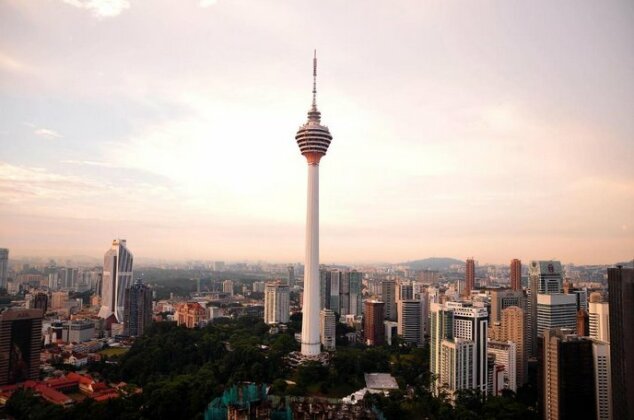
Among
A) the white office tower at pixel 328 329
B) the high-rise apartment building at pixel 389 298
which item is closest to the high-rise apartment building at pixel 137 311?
the white office tower at pixel 328 329

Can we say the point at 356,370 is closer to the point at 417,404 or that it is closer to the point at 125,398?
the point at 417,404

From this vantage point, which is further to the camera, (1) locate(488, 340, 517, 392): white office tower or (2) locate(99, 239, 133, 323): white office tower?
(2) locate(99, 239, 133, 323): white office tower

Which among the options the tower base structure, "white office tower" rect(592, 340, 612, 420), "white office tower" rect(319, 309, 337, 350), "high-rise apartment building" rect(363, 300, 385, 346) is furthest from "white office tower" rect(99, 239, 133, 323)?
"white office tower" rect(592, 340, 612, 420)

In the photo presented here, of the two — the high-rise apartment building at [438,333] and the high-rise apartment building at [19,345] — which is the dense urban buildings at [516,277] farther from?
the high-rise apartment building at [19,345]

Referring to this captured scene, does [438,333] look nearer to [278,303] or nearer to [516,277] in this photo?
[516,277]

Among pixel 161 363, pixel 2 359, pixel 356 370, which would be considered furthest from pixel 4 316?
pixel 356 370

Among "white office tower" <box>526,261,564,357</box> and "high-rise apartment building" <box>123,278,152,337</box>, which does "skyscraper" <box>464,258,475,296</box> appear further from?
"high-rise apartment building" <box>123,278,152,337</box>
